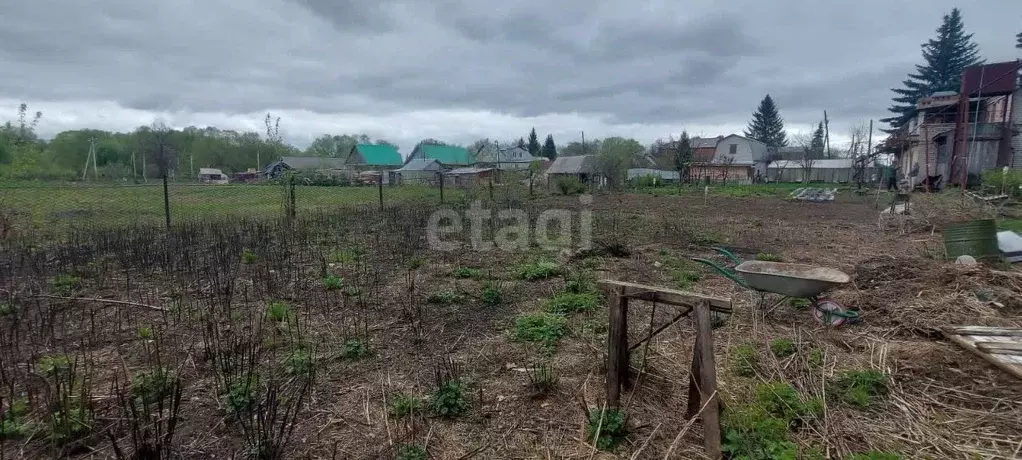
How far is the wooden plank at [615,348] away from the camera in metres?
2.58

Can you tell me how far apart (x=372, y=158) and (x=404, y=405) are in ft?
183

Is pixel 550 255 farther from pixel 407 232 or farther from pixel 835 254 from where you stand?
pixel 835 254

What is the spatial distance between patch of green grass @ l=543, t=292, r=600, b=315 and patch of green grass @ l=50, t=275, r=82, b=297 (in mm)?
5028

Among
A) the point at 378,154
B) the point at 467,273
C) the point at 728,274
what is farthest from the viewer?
the point at 378,154

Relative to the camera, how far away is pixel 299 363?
3270 millimetres

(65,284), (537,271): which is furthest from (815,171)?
(65,284)

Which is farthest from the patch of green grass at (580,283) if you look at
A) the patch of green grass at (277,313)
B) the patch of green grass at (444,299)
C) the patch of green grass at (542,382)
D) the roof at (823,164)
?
the roof at (823,164)

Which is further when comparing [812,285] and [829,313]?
[829,313]

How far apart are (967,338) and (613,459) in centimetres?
306

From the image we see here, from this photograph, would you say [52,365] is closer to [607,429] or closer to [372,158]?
[607,429]

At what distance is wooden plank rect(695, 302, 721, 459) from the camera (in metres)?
2.30

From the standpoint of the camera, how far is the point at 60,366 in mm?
3113

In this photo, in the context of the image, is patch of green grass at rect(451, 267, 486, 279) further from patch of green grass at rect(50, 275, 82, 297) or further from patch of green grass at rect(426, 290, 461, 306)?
patch of green grass at rect(50, 275, 82, 297)

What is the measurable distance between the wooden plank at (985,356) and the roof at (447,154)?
51319 millimetres
